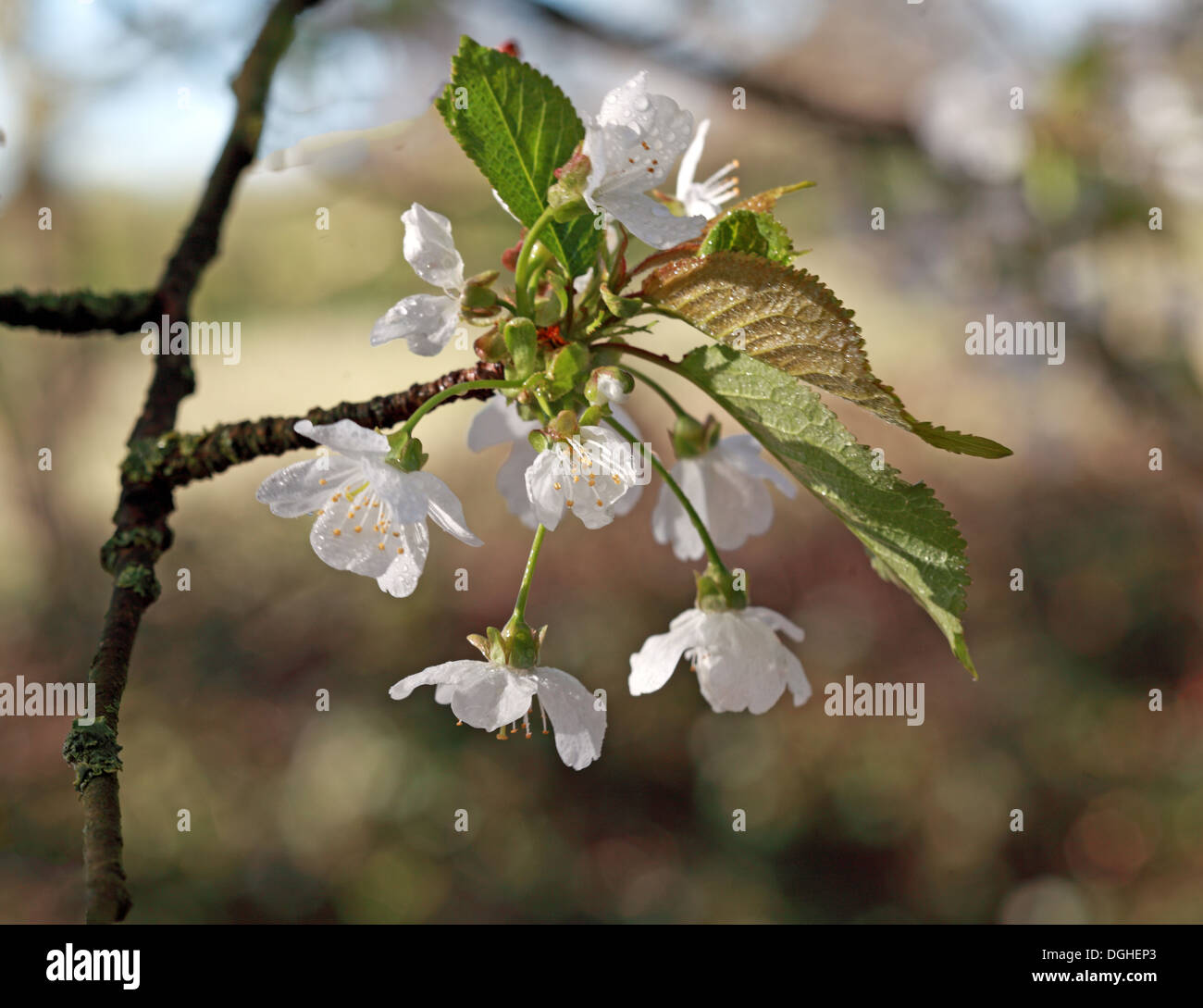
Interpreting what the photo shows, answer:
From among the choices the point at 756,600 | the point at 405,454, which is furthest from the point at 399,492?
the point at 756,600

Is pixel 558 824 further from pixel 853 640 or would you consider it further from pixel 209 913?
pixel 853 640

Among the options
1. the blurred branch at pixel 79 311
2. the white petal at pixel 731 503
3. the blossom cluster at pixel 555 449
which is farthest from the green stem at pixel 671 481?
the blurred branch at pixel 79 311

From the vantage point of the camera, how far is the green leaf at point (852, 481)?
52 cm

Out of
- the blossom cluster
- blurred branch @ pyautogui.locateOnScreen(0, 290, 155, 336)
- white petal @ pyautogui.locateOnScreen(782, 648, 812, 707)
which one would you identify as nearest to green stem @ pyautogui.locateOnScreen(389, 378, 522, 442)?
the blossom cluster

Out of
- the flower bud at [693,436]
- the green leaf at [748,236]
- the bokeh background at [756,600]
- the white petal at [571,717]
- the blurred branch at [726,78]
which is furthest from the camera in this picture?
the bokeh background at [756,600]

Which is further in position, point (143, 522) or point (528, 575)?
point (143, 522)

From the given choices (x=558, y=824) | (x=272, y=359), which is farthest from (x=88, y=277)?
(x=558, y=824)

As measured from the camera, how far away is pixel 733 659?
2.35 ft

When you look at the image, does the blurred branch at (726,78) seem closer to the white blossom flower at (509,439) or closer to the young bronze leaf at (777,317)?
the white blossom flower at (509,439)

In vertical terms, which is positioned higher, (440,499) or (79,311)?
(79,311)

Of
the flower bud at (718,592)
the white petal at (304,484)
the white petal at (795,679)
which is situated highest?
the white petal at (304,484)

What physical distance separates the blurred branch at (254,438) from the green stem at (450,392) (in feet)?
0.06

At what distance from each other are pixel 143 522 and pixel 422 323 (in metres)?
0.31

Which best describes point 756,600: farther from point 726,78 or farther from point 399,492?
point 399,492
